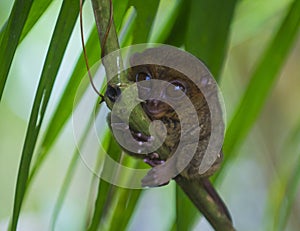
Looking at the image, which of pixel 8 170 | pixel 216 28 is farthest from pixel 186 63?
pixel 8 170

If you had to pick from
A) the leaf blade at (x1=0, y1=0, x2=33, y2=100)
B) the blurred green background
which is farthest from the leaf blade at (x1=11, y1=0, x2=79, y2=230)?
the blurred green background

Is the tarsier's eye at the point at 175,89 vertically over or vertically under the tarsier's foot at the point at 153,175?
over

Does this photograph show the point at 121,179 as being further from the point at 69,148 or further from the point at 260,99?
the point at 69,148

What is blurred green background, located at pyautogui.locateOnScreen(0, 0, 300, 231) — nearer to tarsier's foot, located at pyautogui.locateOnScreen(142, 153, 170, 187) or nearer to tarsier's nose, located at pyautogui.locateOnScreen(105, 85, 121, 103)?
tarsier's foot, located at pyautogui.locateOnScreen(142, 153, 170, 187)

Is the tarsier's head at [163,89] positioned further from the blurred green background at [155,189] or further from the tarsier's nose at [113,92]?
the blurred green background at [155,189]

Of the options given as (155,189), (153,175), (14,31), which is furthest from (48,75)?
(155,189)

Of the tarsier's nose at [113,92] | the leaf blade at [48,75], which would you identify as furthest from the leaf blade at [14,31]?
the tarsier's nose at [113,92]

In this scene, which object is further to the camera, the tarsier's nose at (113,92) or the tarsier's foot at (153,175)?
the tarsier's foot at (153,175)
